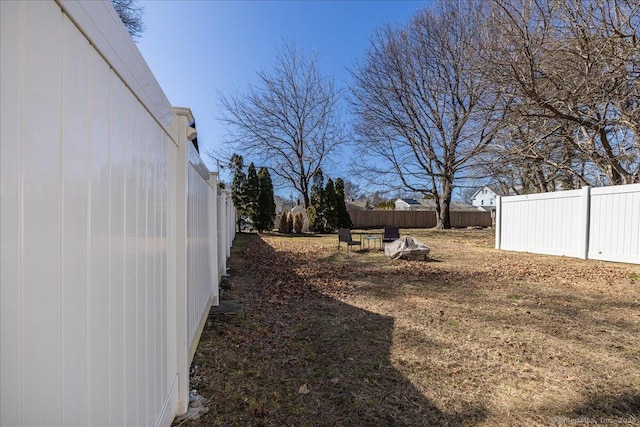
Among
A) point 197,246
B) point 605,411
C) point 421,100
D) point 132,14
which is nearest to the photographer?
point 605,411

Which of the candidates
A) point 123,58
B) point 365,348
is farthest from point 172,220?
point 365,348

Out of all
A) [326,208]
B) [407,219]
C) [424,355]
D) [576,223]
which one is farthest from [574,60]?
[407,219]

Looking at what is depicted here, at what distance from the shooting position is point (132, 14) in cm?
807

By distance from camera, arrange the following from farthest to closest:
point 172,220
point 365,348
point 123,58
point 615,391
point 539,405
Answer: point 365,348
point 615,391
point 539,405
point 172,220
point 123,58

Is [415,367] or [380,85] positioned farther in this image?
[380,85]

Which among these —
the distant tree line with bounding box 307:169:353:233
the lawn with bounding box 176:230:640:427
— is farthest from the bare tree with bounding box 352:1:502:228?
the lawn with bounding box 176:230:640:427

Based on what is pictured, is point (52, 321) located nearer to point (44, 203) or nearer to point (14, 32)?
point (44, 203)

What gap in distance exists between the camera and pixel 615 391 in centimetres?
257

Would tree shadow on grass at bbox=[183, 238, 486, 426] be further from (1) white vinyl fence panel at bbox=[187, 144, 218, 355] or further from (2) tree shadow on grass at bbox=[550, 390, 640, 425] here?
(2) tree shadow on grass at bbox=[550, 390, 640, 425]

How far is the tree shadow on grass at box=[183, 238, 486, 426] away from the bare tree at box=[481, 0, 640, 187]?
7.67 m

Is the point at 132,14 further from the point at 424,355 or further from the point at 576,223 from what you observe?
the point at 576,223

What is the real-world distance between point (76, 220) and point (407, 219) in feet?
97.0

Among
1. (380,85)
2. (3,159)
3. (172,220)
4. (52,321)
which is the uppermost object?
(380,85)

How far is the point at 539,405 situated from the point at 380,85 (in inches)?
761
